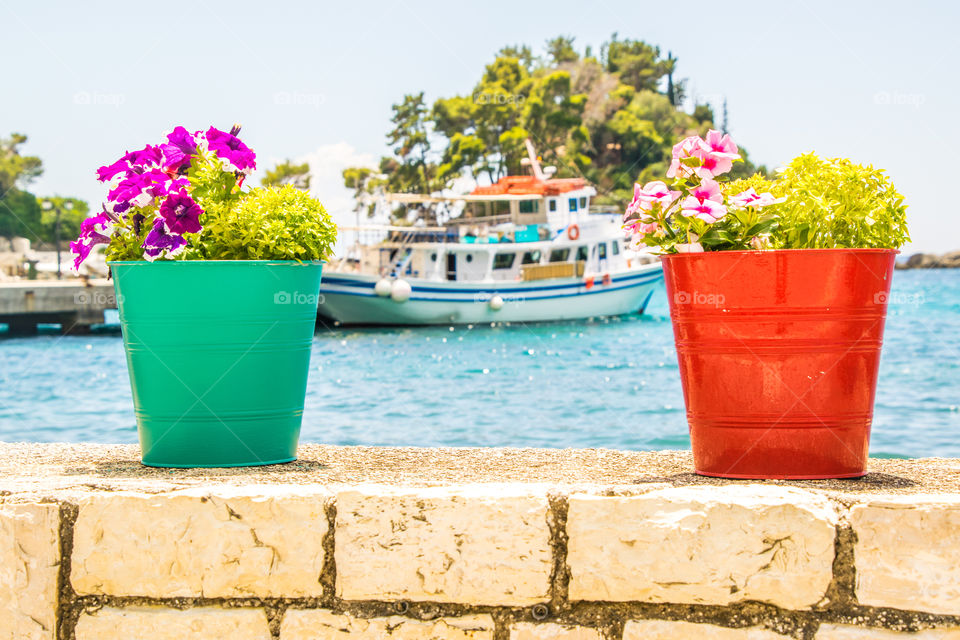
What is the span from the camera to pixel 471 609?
209 centimetres

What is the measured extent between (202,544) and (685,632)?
1074 millimetres

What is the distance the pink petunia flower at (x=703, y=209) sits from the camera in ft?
7.47

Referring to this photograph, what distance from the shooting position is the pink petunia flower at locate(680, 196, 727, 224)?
2.28 meters

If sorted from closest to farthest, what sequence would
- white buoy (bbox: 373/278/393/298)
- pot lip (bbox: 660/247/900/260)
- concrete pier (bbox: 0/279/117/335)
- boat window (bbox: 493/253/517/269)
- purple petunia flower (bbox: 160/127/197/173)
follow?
pot lip (bbox: 660/247/900/260)
purple petunia flower (bbox: 160/127/197/173)
white buoy (bbox: 373/278/393/298)
concrete pier (bbox: 0/279/117/335)
boat window (bbox: 493/253/517/269)

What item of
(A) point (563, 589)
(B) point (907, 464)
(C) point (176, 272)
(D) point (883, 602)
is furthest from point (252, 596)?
(B) point (907, 464)

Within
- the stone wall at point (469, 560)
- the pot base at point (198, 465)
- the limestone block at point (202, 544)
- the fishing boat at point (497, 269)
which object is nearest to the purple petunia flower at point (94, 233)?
the pot base at point (198, 465)

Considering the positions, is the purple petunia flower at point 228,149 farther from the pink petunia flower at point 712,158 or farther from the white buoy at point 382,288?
the white buoy at point 382,288

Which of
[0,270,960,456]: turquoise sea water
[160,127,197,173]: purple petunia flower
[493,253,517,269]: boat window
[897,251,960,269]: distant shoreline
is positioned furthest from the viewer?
[897,251,960,269]: distant shoreline

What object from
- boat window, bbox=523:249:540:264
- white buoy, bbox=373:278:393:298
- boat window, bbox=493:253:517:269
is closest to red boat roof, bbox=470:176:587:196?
boat window, bbox=523:249:540:264

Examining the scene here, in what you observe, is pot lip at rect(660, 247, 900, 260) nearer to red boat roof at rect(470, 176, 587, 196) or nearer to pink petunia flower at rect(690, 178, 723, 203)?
pink petunia flower at rect(690, 178, 723, 203)

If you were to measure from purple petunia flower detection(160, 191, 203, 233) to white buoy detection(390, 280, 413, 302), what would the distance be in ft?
80.7

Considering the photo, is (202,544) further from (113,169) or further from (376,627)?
(113,169)

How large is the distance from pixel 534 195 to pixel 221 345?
2949cm

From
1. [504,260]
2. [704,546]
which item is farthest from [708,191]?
[504,260]
